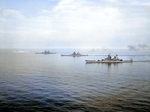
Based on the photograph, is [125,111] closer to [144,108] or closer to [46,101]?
[144,108]

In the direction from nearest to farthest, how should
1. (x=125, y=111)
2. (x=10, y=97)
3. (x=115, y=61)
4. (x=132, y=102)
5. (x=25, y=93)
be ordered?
(x=125, y=111) < (x=132, y=102) < (x=10, y=97) < (x=25, y=93) < (x=115, y=61)

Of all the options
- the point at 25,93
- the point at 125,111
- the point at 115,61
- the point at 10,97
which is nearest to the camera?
the point at 125,111

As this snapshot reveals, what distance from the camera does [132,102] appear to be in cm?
2328

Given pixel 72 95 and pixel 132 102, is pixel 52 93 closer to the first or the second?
pixel 72 95

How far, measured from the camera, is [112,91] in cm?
2900

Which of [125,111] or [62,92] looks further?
[62,92]

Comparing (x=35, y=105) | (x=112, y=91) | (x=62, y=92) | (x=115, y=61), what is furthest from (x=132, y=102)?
(x=115, y=61)

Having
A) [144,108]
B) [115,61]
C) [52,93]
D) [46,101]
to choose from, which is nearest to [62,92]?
[52,93]

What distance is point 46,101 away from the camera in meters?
23.5

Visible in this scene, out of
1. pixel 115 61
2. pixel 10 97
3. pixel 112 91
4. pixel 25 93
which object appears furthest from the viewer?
pixel 115 61

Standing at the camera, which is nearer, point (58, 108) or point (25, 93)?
point (58, 108)

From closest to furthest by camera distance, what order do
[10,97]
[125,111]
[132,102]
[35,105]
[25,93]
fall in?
[125,111] < [35,105] < [132,102] < [10,97] < [25,93]

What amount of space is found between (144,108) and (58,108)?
12.1m

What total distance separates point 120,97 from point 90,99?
5261 millimetres
